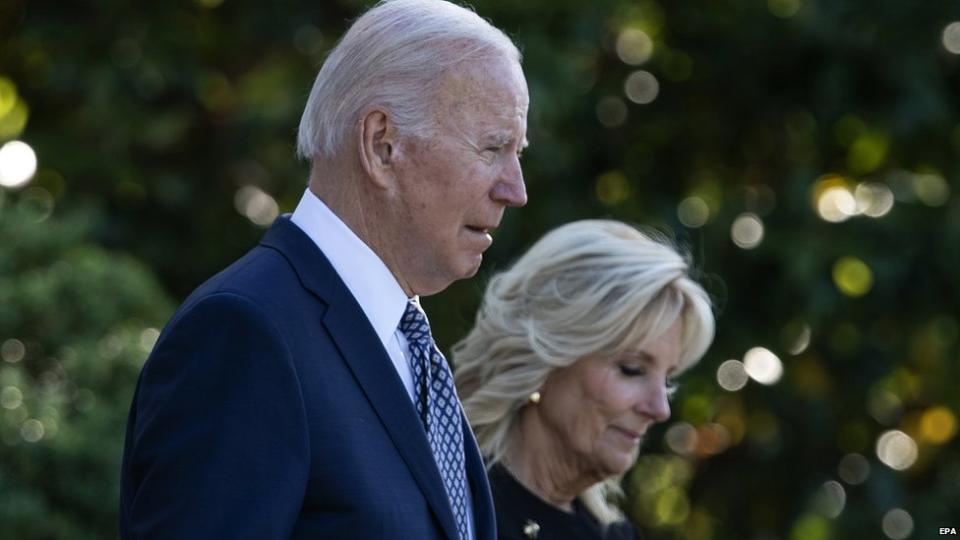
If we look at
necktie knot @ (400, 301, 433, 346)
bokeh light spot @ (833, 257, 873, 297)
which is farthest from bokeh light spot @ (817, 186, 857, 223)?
necktie knot @ (400, 301, 433, 346)

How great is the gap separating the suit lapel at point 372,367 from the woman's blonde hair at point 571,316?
4.15ft

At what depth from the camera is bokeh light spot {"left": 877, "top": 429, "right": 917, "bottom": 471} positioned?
568cm

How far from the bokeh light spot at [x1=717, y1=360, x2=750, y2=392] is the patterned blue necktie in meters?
3.40

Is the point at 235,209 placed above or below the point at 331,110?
below

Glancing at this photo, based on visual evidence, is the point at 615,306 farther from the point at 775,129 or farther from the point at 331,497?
the point at 775,129

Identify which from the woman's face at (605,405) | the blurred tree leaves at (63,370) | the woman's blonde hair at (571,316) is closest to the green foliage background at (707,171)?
the blurred tree leaves at (63,370)

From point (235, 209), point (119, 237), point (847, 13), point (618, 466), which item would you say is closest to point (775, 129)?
point (847, 13)

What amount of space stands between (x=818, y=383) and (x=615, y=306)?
8.23ft

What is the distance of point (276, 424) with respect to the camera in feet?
5.98

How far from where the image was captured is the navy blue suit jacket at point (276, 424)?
1.78m

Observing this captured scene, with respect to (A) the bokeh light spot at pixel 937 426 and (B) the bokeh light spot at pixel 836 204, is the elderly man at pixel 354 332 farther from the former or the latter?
(A) the bokeh light spot at pixel 937 426

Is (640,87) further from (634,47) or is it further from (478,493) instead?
(478,493)

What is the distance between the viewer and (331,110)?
209 cm

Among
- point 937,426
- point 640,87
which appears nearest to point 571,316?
point 640,87
